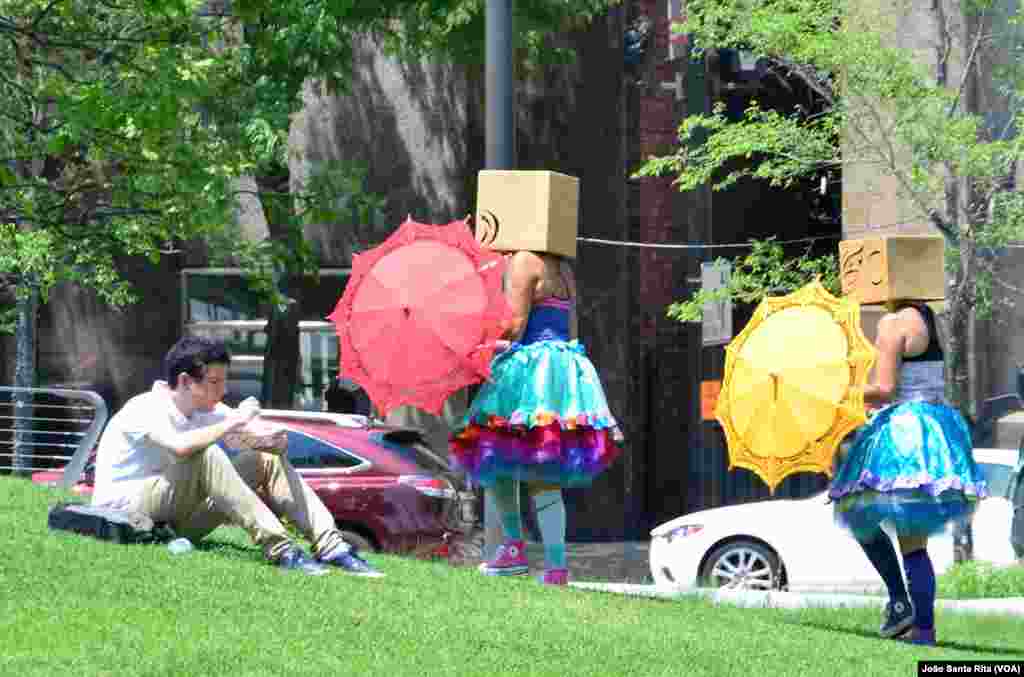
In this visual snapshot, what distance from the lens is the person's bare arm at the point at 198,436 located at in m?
9.38

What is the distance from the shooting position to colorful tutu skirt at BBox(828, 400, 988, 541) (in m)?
9.23

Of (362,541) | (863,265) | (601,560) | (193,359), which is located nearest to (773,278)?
(362,541)

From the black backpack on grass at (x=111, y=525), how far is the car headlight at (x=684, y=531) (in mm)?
7357

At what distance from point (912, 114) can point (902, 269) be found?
305 inches

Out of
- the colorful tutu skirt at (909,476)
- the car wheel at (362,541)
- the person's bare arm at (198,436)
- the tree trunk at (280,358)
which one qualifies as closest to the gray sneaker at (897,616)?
the colorful tutu skirt at (909,476)

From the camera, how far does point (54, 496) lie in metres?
13.2

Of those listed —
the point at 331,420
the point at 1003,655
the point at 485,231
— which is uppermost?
the point at 485,231

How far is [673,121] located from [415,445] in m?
9.92

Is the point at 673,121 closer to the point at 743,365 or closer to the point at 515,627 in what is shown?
the point at 743,365

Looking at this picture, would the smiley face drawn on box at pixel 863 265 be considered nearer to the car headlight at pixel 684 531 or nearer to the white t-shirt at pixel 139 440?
the white t-shirt at pixel 139 440

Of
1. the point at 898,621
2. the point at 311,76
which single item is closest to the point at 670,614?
the point at 898,621

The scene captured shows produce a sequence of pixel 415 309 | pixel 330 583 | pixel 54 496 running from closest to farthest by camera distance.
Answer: pixel 330 583, pixel 415 309, pixel 54 496

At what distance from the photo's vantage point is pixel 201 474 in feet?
31.8

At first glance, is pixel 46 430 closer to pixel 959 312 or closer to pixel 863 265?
pixel 959 312
